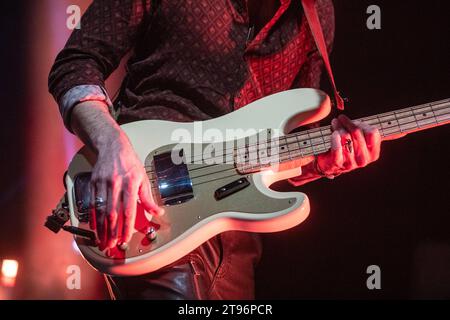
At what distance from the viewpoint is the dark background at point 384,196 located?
2.06 m

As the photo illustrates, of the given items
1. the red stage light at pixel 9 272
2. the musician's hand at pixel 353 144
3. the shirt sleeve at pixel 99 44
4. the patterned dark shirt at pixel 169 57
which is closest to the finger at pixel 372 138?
the musician's hand at pixel 353 144

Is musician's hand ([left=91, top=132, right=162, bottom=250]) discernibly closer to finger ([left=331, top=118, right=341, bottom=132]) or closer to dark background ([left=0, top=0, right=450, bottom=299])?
A: finger ([left=331, top=118, right=341, bottom=132])

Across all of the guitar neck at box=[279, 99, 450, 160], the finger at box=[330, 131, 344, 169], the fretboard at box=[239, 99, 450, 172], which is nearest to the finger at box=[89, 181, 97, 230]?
the fretboard at box=[239, 99, 450, 172]

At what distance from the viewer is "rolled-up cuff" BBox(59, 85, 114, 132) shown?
1.34m

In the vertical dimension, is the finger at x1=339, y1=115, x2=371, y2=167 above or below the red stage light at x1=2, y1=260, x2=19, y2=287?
above

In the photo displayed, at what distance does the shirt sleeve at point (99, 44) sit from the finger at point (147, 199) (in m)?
0.35

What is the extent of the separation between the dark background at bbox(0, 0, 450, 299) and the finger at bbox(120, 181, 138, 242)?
113 cm

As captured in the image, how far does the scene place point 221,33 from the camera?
1.53 meters

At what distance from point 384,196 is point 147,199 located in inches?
51.7

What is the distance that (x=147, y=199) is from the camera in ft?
3.89

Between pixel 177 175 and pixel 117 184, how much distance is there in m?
0.21

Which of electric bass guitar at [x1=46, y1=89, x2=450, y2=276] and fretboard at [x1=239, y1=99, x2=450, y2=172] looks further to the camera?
fretboard at [x1=239, y1=99, x2=450, y2=172]
